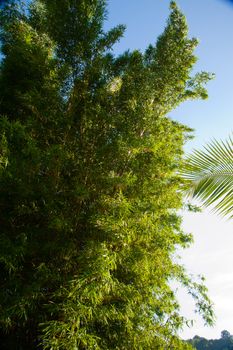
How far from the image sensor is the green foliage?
3.92 metres

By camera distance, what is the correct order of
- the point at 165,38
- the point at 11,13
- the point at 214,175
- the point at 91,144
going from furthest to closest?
the point at 11,13
the point at 165,38
the point at 91,144
the point at 214,175

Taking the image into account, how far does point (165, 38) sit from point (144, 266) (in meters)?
5.39

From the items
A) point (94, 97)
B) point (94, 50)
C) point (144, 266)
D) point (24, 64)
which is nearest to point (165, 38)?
point (94, 50)

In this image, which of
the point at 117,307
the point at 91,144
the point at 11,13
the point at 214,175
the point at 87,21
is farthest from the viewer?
the point at 11,13

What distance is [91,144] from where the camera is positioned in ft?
18.3

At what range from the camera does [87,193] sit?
14.8 ft

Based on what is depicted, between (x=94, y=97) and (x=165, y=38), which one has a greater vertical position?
(x=165, y=38)

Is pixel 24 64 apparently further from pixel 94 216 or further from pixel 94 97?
pixel 94 216

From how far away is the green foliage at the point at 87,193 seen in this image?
12.9ft

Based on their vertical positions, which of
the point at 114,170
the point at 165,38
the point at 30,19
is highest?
the point at 165,38

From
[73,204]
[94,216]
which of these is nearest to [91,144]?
[73,204]

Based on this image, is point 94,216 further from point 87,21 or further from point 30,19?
point 30,19

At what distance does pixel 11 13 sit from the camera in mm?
8195

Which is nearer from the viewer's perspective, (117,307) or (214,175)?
(214,175)
